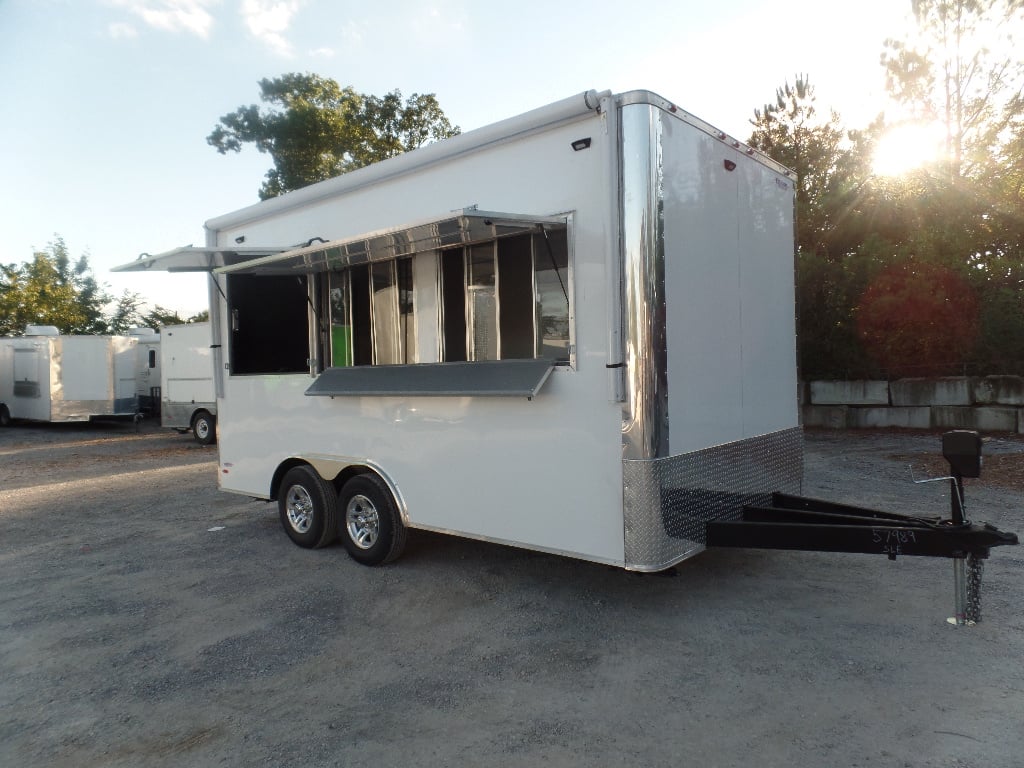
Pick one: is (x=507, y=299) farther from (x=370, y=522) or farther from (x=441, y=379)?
(x=370, y=522)

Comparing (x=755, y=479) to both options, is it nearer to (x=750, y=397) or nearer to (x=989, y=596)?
(x=750, y=397)

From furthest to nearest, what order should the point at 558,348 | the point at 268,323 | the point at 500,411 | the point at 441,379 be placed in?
the point at 268,323 → the point at 441,379 → the point at 500,411 → the point at 558,348

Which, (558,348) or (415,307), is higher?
(415,307)

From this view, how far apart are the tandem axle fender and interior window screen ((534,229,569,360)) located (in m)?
1.38

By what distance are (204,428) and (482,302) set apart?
41.2 feet

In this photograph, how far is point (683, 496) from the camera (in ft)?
13.2

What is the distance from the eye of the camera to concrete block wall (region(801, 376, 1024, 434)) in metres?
11.6

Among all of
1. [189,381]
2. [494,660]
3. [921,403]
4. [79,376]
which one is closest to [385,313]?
[494,660]

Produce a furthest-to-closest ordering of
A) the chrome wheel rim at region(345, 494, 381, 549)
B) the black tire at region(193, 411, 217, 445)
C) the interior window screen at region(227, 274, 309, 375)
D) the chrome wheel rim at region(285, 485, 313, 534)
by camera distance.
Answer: the black tire at region(193, 411, 217, 445), the chrome wheel rim at region(285, 485, 313, 534), the interior window screen at region(227, 274, 309, 375), the chrome wheel rim at region(345, 494, 381, 549)

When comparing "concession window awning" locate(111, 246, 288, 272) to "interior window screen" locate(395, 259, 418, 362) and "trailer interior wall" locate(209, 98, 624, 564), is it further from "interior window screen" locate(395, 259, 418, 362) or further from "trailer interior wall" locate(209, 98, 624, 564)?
"interior window screen" locate(395, 259, 418, 362)

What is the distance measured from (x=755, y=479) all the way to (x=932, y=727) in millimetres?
1934

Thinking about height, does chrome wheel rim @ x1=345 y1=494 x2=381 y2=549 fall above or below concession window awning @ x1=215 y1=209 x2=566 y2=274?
below

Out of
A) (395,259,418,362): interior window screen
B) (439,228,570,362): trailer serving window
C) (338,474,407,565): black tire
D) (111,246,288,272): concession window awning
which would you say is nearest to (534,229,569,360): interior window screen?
(439,228,570,362): trailer serving window

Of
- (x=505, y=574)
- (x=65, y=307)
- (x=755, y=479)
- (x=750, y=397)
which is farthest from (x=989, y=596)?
(x=65, y=307)
